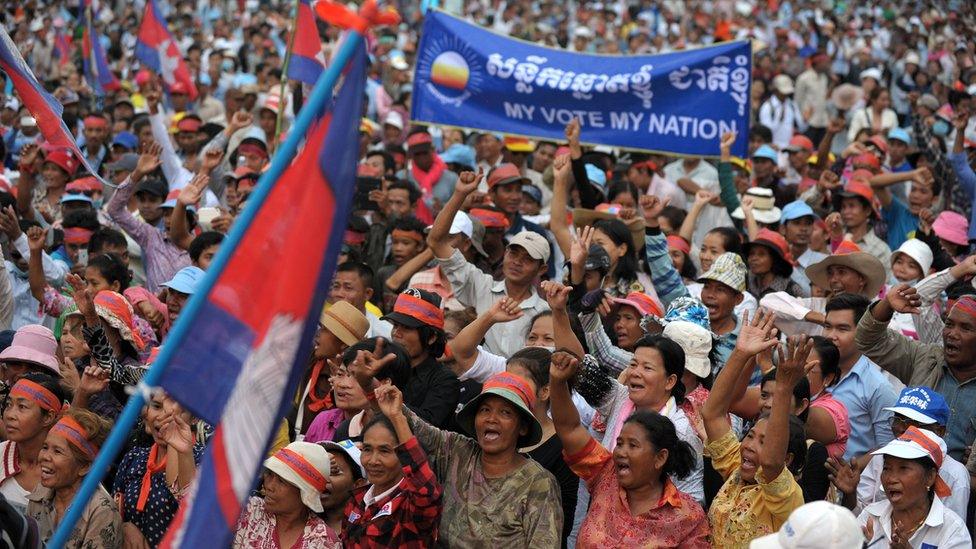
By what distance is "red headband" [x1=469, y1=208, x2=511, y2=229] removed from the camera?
9.30 metres

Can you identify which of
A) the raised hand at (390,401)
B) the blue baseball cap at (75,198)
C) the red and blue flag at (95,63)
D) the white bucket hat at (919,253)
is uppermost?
the raised hand at (390,401)

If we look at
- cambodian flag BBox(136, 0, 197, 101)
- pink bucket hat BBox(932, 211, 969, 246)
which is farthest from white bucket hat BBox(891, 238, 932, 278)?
cambodian flag BBox(136, 0, 197, 101)

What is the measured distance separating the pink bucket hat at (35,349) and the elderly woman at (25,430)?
0.56 m

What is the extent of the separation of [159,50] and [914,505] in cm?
1237

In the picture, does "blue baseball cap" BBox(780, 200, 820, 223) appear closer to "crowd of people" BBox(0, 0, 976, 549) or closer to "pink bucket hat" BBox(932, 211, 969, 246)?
"crowd of people" BBox(0, 0, 976, 549)

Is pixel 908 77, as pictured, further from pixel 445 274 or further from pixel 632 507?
pixel 632 507

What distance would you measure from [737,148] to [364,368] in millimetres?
5524

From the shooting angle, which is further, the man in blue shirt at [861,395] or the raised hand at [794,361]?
the man in blue shirt at [861,395]

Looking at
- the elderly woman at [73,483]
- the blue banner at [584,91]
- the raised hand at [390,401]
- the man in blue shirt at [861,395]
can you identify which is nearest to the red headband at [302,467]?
the raised hand at [390,401]

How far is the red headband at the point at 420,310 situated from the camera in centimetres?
662

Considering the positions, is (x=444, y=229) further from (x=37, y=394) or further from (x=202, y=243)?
(x=37, y=394)

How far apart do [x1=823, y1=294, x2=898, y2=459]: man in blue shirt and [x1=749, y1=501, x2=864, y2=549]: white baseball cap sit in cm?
302

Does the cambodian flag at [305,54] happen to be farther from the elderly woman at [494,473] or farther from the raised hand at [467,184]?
the elderly woman at [494,473]

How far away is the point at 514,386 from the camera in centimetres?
551
